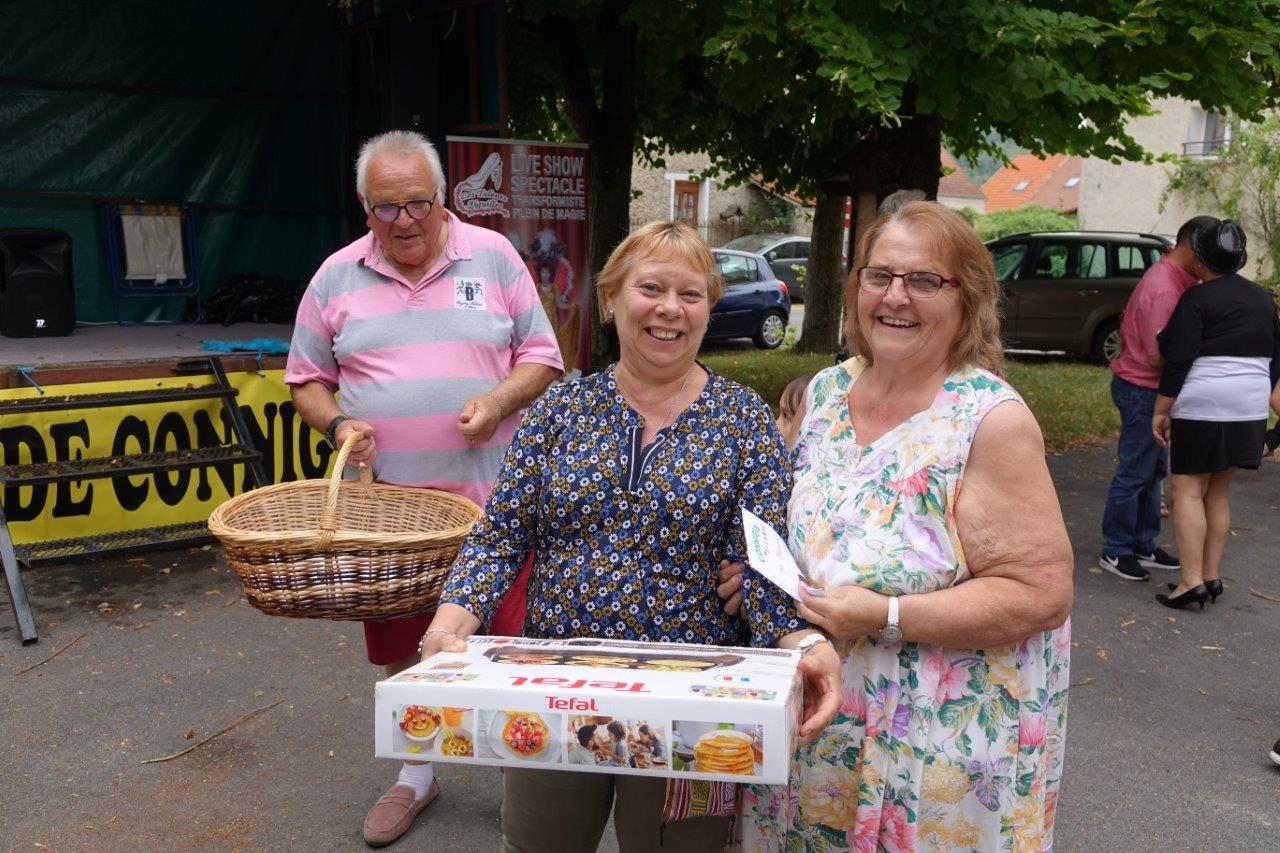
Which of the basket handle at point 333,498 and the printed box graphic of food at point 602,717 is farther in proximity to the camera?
the basket handle at point 333,498

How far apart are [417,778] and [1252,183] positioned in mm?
21970

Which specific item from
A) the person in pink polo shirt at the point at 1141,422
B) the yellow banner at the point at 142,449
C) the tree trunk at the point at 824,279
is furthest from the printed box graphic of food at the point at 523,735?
the tree trunk at the point at 824,279

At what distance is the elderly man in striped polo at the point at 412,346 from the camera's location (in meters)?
2.89

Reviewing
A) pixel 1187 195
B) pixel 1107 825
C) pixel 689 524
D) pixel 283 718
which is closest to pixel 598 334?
pixel 283 718

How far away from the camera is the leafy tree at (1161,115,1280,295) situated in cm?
1972

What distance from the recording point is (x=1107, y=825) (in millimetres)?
3465

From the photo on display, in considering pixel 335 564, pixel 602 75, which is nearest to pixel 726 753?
pixel 335 564

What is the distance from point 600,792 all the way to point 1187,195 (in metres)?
24.7

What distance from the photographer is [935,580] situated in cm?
193

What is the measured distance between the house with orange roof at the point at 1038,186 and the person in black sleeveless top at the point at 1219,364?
140 feet

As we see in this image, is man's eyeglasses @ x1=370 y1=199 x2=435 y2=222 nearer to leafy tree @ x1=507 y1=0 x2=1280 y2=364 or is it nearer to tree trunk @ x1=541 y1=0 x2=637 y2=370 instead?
leafy tree @ x1=507 y1=0 x2=1280 y2=364

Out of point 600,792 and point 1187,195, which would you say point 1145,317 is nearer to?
point 600,792

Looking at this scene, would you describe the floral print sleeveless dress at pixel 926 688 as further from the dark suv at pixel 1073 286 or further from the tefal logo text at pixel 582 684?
the dark suv at pixel 1073 286

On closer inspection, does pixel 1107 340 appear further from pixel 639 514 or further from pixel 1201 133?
pixel 639 514
